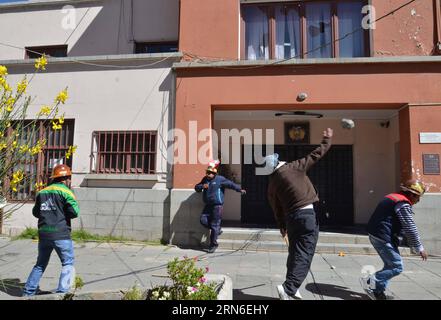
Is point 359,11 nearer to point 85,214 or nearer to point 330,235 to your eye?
point 330,235

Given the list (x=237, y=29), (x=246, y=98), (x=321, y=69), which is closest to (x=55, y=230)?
(x=246, y=98)

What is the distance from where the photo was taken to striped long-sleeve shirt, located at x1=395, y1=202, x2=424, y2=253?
428cm

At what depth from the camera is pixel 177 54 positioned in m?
8.21

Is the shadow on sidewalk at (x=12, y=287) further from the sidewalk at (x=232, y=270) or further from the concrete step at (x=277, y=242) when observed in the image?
the concrete step at (x=277, y=242)

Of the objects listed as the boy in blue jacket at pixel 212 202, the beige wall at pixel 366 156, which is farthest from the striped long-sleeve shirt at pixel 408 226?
the beige wall at pixel 366 156

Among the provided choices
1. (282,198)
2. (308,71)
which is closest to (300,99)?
(308,71)

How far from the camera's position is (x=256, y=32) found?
28.1 feet

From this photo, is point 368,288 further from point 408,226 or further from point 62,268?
point 62,268

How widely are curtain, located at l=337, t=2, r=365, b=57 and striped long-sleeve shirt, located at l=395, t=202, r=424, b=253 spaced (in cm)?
480

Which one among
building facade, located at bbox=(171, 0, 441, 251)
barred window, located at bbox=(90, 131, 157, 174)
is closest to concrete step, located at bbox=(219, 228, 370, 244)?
building facade, located at bbox=(171, 0, 441, 251)

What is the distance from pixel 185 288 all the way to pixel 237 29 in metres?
6.26

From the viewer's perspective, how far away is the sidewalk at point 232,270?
5.02 meters

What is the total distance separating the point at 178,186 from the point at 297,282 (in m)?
4.25

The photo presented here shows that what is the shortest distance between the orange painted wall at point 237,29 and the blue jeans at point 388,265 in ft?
15.8
